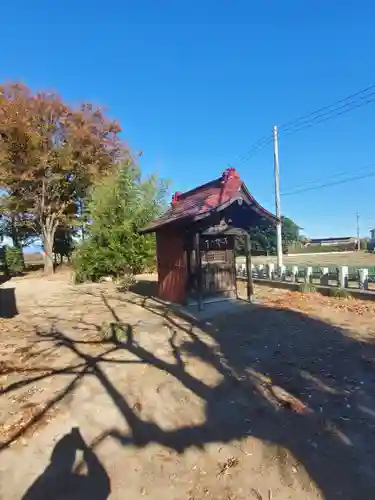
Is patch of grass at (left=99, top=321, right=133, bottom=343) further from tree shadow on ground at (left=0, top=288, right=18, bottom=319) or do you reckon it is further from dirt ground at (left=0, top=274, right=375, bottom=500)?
tree shadow on ground at (left=0, top=288, right=18, bottom=319)

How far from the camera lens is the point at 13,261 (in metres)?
29.2

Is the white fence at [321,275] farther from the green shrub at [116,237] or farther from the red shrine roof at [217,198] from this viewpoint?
the green shrub at [116,237]

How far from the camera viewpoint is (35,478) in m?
3.21

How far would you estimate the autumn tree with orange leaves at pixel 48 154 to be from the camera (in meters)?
23.3

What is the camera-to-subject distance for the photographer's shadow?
303 cm

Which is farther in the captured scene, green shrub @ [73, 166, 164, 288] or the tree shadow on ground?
green shrub @ [73, 166, 164, 288]

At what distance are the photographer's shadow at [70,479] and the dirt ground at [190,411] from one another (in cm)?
1

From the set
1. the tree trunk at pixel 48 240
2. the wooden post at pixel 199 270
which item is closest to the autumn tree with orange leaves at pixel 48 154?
the tree trunk at pixel 48 240

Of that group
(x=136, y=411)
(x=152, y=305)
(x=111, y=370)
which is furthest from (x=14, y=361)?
(x=152, y=305)

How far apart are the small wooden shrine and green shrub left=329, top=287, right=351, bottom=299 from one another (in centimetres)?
262

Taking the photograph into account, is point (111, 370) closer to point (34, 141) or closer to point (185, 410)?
point (185, 410)

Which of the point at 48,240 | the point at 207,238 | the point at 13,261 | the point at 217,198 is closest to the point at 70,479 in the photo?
the point at 217,198

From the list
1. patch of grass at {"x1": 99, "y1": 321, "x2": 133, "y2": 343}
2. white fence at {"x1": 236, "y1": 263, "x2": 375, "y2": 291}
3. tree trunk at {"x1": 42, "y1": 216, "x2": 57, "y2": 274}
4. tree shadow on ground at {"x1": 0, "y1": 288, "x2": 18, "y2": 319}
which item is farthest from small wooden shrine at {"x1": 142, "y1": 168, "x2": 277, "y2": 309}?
tree trunk at {"x1": 42, "y1": 216, "x2": 57, "y2": 274}

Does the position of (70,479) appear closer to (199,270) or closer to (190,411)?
(190,411)
